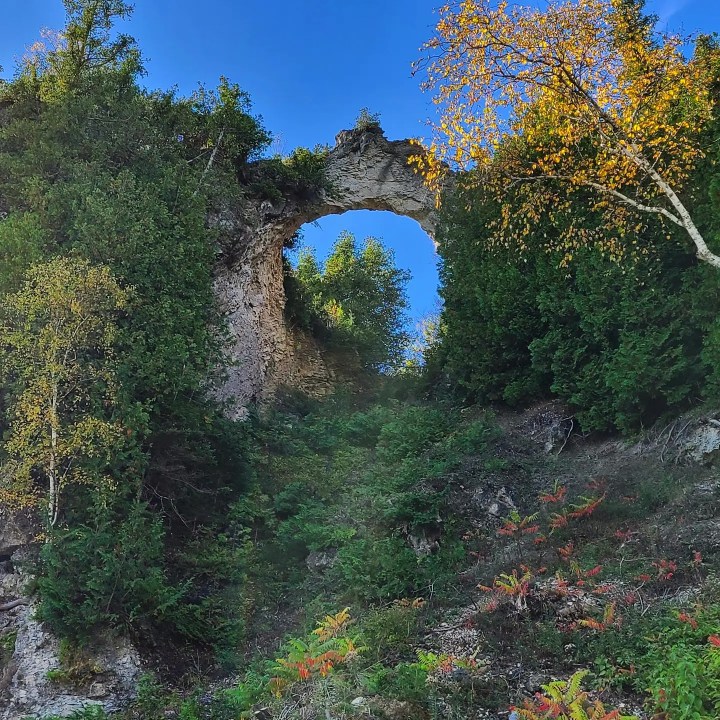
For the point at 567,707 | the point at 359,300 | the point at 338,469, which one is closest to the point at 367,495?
the point at 338,469

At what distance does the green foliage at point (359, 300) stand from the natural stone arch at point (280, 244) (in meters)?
1.67

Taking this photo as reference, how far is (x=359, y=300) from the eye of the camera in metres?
24.7

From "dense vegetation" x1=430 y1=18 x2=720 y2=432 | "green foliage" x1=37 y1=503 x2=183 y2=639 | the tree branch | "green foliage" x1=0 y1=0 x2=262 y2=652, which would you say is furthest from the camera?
"dense vegetation" x1=430 y1=18 x2=720 y2=432

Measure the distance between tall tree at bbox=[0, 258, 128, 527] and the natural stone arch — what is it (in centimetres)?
594

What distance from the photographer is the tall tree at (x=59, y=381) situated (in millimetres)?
8539

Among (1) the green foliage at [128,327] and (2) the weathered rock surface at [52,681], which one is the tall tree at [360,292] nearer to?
(1) the green foliage at [128,327]

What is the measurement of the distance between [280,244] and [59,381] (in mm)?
11094

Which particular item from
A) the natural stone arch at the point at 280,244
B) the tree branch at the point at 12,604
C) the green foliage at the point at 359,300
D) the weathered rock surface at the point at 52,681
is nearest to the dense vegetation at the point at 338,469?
the weathered rock surface at the point at 52,681

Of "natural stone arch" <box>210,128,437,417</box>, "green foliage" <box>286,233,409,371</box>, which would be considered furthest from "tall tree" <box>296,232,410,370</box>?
"natural stone arch" <box>210,128,437,417</box>

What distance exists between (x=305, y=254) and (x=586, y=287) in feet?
56.9

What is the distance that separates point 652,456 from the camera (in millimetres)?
9539

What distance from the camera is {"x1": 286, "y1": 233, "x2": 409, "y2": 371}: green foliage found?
68.9 feet

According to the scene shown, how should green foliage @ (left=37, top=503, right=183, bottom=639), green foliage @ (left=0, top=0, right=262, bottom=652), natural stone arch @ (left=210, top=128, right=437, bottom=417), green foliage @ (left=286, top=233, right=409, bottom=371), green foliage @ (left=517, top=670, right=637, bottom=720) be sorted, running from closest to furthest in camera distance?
green foliage @ (left=517, top=670, right=637, bottom=720) < green foliage @ (left=37, top=503, right=183, bottom=639) < green foliage @ (left=0, top=0, right=262, bottom=652) < natural stone arch @ (left=210, top=128, right=437, bottom=417) < green foliage @ (left=286, top=233, right=409, bottom=371)

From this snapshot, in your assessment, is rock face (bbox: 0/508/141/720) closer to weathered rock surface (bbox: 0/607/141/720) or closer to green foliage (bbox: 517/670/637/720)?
weathered rock surface (bbox: 0/607/141/720)
